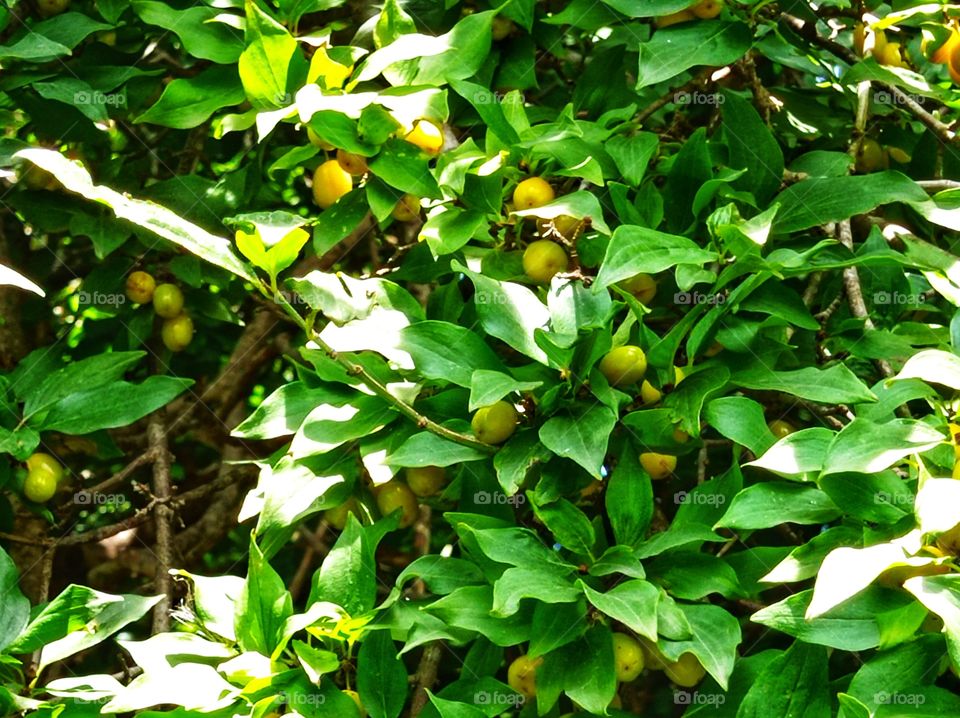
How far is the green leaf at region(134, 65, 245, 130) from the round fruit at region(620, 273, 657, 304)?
0.66 meters

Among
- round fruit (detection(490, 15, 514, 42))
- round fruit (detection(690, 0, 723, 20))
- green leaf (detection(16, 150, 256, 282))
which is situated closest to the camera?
green leaf (detection(16, 150, 256, 282))

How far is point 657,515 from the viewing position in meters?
1.78

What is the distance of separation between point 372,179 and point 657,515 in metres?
0.65

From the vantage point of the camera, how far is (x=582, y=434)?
4.84ft

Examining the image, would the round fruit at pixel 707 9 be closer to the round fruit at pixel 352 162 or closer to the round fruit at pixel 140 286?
the round fruit at pixel 352 162

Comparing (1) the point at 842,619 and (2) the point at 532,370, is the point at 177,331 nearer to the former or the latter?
(2) the point at 532,370

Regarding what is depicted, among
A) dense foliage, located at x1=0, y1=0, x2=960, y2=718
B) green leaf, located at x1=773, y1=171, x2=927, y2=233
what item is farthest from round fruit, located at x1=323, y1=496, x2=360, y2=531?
green leaf, located at x1=773, y1=171, x2=927, y2=233

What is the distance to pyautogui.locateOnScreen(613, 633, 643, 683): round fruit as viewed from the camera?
59.4 inches

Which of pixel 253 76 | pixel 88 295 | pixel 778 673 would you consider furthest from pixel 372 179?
pixel 778 673

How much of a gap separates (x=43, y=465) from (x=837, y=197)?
134cm

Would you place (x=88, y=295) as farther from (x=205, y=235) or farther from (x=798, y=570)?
(x=798, y=570)

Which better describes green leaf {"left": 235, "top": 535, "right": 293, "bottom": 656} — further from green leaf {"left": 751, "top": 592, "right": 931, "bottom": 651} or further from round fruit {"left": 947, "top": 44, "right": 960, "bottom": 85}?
round fruit {"left": 947, "top": 44, "right": 960, "bottom": 85}

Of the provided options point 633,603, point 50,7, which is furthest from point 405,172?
point 50,7

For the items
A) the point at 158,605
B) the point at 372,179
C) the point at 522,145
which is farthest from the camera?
the point at 158,605
